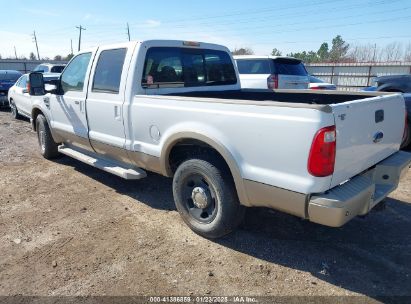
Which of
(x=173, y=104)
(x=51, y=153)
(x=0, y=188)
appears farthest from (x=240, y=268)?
(x=51, y=153)

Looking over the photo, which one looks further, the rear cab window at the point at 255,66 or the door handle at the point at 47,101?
the rear cab window at the point at 255,66

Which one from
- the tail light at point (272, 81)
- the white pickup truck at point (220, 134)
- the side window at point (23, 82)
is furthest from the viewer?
the side window at point (23, 82)

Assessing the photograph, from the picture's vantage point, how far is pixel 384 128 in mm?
3363

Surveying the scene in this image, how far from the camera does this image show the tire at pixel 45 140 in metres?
6.27

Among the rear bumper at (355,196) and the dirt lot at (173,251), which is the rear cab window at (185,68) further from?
the rear bumper at (355,196)

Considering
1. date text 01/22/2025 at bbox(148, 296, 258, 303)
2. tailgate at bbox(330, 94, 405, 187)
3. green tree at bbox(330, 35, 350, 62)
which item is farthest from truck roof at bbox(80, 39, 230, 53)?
green tree at bbox(330, 35, 350, 62)

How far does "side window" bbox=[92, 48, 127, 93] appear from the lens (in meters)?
4.32

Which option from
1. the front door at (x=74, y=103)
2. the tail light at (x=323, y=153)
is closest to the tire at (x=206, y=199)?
the tail light at (x=323, y=153)

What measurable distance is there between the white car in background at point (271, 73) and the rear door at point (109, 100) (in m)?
5.76

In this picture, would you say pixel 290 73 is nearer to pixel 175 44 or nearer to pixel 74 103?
pixel 175 44

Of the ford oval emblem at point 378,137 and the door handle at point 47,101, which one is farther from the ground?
the door handle at point 47,101

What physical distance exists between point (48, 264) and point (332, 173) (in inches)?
104

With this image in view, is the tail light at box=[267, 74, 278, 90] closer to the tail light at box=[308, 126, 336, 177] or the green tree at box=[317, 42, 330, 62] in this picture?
the tail light at box=[308, 126, 336, 177]

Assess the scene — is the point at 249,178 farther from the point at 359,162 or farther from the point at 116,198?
the point at 116,198
